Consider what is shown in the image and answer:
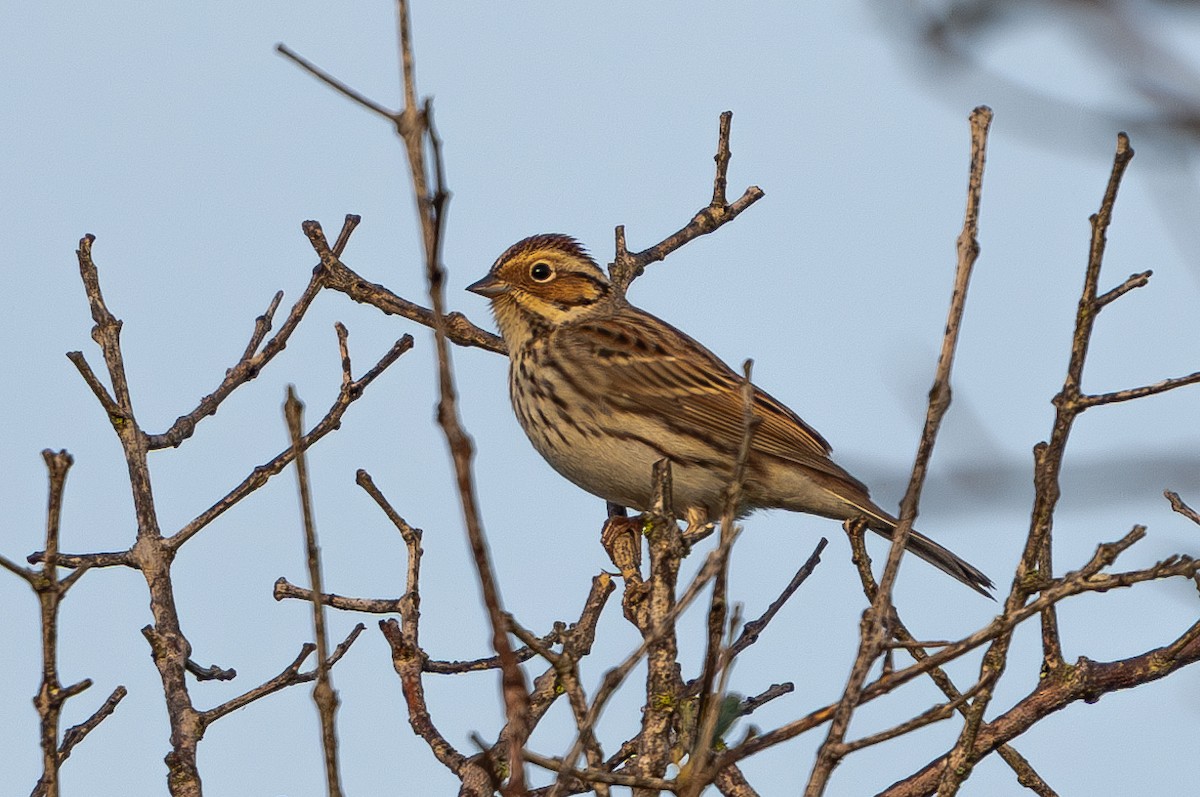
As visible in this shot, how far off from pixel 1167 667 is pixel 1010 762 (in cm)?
59

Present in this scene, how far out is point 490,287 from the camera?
9.05m

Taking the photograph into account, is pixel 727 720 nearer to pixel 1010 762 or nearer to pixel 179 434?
pixel 1010 762

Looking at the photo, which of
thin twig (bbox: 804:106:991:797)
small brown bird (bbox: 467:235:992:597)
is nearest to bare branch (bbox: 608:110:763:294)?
small brown bird (bbox: 467:235:992:597)

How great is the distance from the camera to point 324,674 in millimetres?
3451

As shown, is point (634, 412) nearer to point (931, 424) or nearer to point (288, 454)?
point (288, 454)

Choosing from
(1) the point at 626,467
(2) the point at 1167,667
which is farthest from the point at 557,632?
(1) the point at 626,467

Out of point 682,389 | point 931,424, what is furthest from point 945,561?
point 931,424

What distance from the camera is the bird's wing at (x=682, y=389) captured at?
852cm

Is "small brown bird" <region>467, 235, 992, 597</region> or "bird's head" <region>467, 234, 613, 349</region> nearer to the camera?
"small brown bird" <region>467, 235, 992, 597</region>

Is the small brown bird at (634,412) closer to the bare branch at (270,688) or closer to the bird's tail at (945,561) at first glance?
the bird's tail at (945,561)

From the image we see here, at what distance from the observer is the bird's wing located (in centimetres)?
852

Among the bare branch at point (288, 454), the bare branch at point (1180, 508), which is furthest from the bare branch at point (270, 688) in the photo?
the bare branch at point (1180, 508)

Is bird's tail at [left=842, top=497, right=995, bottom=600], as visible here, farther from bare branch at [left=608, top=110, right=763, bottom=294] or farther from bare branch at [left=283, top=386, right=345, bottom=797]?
bare branch at [left=283, top=386, right=345, bottom=797]

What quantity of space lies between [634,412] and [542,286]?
1073 mm
